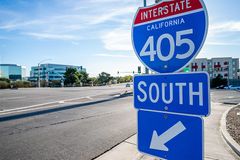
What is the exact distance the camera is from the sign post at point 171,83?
5.89ft

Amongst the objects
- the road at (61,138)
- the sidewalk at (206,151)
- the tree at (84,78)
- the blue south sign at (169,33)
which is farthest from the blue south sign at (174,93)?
the tree at (84,78)

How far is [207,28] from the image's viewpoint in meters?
1.80

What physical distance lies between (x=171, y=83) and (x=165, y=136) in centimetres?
54

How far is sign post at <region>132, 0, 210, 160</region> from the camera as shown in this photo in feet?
5.89

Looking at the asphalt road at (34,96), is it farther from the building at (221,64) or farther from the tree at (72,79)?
the building at (221,64)

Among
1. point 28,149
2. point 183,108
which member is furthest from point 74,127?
point 183,108

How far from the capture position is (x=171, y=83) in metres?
1.96

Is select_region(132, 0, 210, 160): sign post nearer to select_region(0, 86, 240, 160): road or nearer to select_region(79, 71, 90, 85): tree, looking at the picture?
select_region(0, 86, 240, 160): road

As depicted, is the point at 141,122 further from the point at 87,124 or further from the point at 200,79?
the point at 87,124

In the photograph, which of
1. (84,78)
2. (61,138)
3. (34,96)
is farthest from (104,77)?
(61,138)

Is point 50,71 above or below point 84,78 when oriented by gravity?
above

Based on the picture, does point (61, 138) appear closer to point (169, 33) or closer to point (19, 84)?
point (169, 33)

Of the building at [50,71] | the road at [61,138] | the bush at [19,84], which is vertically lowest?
the road at [61,138]

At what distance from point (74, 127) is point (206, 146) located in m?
4.69
